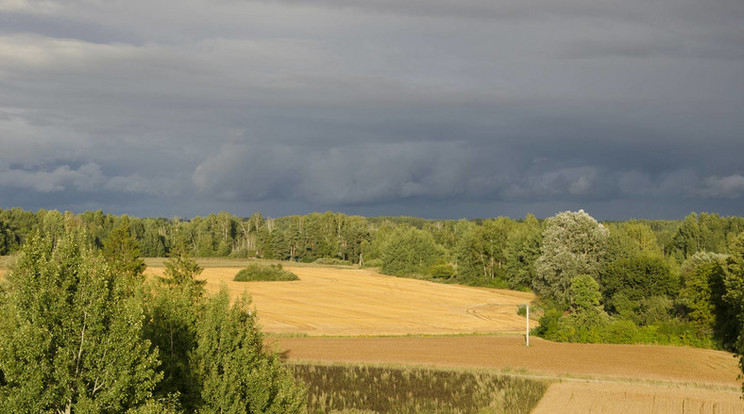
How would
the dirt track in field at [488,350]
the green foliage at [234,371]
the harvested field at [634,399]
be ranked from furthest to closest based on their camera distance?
the dirt track in field at [488,350] < the harvested field at [634,399] < the green foliage at [234,371]

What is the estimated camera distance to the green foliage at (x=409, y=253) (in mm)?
154375

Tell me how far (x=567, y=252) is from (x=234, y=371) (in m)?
73.2

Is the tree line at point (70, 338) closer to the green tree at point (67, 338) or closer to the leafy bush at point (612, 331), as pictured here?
the green tree at point (67, 338)

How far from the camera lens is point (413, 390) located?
3925 centimetres

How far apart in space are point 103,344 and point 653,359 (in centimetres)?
5130

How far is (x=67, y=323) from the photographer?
15.0 meters

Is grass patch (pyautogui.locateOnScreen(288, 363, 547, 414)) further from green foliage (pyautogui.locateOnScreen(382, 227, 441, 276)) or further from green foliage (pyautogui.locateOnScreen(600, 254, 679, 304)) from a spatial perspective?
green foliage (pyautogui.locateOnScreen(382, 227, 441, 276))

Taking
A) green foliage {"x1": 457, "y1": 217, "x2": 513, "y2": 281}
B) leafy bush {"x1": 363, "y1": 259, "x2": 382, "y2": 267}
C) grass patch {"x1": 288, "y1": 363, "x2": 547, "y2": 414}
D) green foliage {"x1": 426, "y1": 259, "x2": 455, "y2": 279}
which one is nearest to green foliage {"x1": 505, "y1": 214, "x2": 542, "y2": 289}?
green foliage {"x1": 457, "y1": 217, "x2": 513, "y2": 281}

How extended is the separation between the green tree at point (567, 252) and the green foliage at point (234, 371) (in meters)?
69.1

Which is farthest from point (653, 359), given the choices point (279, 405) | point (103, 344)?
point (103, 344)

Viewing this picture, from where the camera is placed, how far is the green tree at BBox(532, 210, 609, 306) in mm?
87875

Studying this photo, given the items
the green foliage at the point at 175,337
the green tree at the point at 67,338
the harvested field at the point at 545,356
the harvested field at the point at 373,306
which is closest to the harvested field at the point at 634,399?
the harvested field at the point at 545,356

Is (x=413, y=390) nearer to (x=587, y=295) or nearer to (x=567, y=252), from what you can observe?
(x=587, y=295)

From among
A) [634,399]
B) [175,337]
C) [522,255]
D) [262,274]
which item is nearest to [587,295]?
[634,399]
